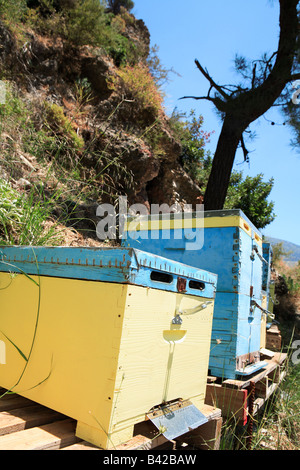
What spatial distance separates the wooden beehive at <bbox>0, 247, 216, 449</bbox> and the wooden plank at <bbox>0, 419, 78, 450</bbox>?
58 mm

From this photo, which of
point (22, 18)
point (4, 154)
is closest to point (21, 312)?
point (4, 154)

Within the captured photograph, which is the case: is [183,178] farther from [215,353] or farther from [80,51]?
[215,353]

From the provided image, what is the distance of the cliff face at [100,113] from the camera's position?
15.5ft

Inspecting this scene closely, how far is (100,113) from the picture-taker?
585cm

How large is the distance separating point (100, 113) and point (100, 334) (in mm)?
5387

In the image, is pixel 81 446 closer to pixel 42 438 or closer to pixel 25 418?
pixel 42 438

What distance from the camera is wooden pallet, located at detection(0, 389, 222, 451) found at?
1.05 meters

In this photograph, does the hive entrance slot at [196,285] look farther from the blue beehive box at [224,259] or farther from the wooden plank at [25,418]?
the wooden plank at [25,418]

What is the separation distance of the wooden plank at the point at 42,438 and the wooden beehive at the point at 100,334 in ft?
0.19

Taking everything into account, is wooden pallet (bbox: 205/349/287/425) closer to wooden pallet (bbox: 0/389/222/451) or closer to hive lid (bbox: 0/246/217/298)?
wooden pallet (bbox: 0/389/222/451)

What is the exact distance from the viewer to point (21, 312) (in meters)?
1.43

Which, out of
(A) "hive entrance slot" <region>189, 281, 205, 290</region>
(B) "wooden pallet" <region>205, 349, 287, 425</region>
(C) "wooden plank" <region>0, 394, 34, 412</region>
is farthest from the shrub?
(C) "wooden plank" <region>0, 394, 34, 412</region>

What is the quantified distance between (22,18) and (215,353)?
6086mm

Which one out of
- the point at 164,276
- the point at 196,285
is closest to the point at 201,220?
the point at 196,285
